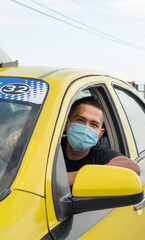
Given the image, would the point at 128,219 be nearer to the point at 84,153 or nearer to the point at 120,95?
the point at 84,153

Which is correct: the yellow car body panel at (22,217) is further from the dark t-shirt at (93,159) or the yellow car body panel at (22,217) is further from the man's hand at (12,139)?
the dark t-shirt at (93,159)

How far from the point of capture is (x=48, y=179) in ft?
5.89

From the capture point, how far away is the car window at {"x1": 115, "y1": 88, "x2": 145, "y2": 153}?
323 cm

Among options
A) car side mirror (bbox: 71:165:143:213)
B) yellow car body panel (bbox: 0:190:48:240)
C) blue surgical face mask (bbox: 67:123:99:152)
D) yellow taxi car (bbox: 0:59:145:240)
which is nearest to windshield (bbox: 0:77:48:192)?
yellow taxi car (bbox: 0:59:145:240)

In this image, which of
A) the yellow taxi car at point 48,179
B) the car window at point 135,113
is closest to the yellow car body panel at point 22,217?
the yellow taxi car at point 48,179

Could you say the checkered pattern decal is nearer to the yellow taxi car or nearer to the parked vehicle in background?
the yellow taxi car

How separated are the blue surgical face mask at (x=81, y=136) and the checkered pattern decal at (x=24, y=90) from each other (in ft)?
1.65

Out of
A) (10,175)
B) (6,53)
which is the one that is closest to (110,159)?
(10,175)

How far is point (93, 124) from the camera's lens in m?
2.73

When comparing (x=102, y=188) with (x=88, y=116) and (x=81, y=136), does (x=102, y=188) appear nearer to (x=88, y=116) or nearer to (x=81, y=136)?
(x=81, y=136)

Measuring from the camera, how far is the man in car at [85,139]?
8.59 feet

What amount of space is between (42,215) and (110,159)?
1055 millimetres

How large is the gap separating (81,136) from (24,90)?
580mm

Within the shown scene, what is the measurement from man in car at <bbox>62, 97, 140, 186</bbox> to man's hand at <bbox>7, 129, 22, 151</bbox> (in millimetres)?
698
